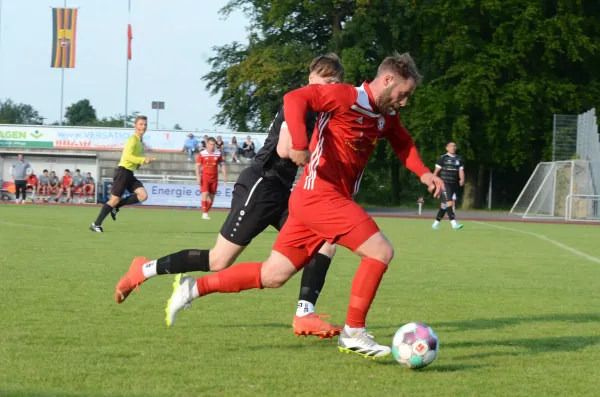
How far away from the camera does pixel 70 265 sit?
38.7ft

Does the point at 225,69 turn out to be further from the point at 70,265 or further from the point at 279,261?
the point at 279,261

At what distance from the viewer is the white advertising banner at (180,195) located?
37625 mm

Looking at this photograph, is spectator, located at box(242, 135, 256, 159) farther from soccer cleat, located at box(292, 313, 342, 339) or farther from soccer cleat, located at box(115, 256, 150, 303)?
soccer cleat, located at box(292, 313, 342, 339)

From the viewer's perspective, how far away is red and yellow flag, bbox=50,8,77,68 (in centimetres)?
4919

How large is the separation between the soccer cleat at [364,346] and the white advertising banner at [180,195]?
3145cm

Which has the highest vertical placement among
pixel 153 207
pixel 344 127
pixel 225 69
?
pixel 225 69

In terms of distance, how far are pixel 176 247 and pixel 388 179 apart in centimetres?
5003

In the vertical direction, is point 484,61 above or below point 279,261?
above

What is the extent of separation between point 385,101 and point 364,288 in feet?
3.70

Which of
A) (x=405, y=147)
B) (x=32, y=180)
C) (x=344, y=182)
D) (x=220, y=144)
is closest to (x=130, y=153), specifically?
(x=405, y=147)

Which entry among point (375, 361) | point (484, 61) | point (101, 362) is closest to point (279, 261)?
point (375, 361)

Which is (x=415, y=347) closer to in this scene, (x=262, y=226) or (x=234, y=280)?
(x=234, y=280)

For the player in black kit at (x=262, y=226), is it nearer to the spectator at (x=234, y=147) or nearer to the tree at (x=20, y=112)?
the spectator at (x=234, y=147)

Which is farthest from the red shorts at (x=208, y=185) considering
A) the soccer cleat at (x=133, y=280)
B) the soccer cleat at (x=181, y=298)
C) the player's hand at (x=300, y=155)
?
the player's hand at (x=300, y=155)
